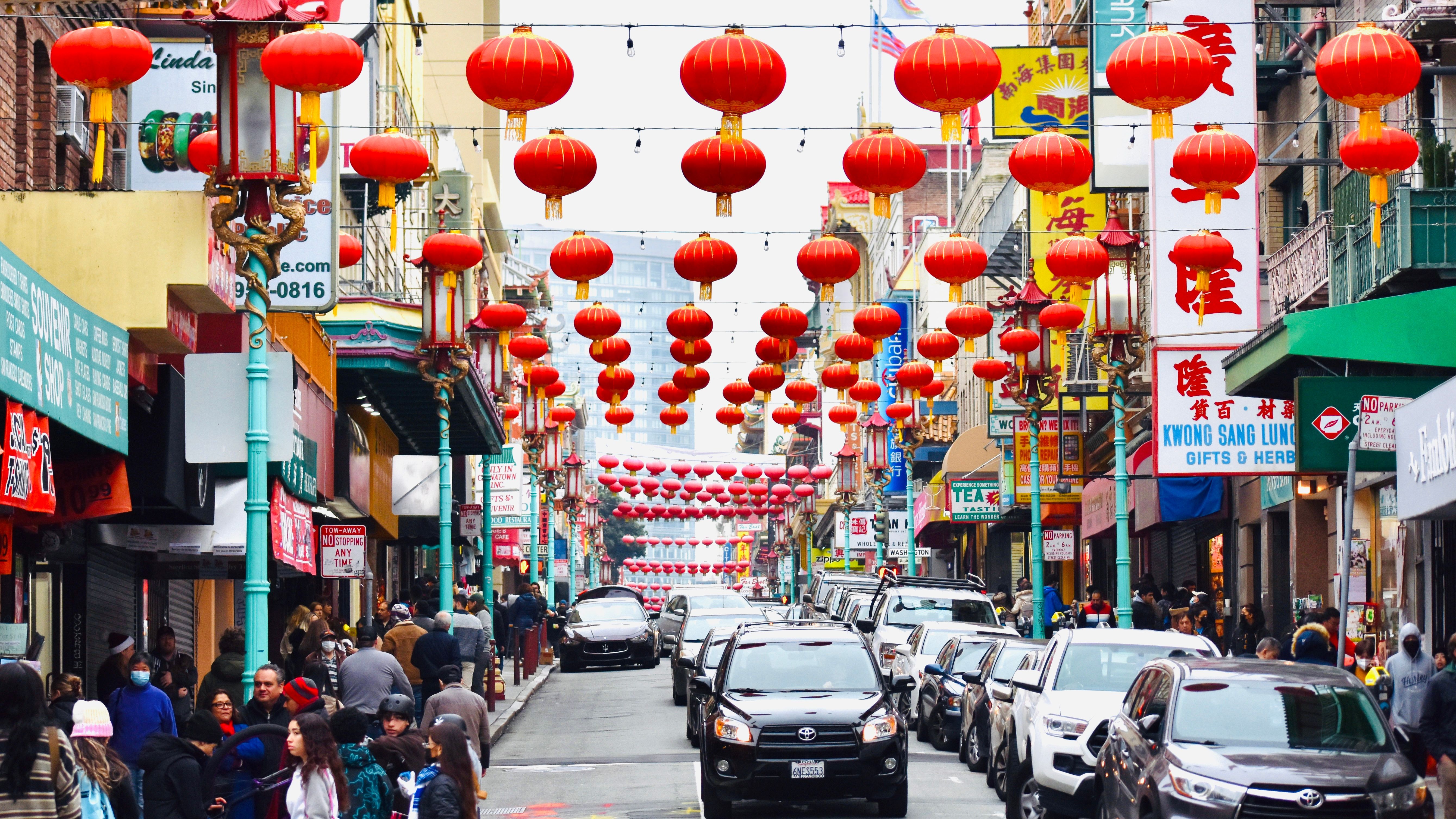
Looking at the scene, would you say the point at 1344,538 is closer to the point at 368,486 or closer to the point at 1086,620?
the point at 1086,620

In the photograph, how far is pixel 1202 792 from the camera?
11820 mm

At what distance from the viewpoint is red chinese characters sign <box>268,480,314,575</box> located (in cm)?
1800

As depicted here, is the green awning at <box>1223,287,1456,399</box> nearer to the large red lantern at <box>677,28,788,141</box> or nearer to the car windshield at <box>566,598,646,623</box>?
the large red lantern at <box>677,28,788,141</box>

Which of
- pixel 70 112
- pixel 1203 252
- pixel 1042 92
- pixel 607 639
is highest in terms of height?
pixel 1042 92

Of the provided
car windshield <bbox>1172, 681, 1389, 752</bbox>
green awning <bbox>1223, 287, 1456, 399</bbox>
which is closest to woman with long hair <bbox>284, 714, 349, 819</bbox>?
car windshield <bbox>1172, 681, 1389, 752</bbox>

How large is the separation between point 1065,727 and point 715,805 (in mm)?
3222

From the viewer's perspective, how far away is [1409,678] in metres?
17.8

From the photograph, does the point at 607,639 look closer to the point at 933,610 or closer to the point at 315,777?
the point at 933,610

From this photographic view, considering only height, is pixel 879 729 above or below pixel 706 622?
above

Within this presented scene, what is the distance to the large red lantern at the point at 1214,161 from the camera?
732 inches

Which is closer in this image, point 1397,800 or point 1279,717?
point 1397,800

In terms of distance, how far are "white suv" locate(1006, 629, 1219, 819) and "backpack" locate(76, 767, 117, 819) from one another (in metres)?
→ 7.45

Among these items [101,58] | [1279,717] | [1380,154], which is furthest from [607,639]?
[1279,717]

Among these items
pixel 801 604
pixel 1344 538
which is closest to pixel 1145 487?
pixel 801 604
